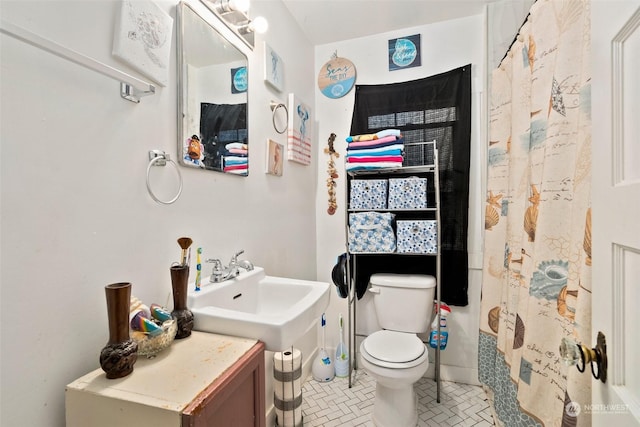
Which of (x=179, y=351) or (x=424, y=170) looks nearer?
(x=179, y=351)

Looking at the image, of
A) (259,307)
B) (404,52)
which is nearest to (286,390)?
(259,307)

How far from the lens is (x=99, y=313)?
0.84 metres

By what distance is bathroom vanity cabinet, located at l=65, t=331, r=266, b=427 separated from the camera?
629 mm

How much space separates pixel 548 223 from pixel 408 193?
39.4 inches

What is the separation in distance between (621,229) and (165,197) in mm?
1227

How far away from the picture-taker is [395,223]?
2145mm

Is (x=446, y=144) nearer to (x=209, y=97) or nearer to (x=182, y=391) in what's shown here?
(x=209, y=97)

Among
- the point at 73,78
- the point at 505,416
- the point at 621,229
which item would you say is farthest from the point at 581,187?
the point at 73,78

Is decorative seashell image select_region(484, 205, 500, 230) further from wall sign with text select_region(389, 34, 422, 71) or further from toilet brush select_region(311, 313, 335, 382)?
toilet brush select_region(311, 313, 335, 382)

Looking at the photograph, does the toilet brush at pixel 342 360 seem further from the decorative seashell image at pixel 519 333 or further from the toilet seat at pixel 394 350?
the decorative seashell image at pixel 519 333

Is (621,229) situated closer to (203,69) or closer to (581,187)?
(581,187)

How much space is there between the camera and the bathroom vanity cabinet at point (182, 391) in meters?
0.63

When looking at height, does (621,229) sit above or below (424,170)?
below

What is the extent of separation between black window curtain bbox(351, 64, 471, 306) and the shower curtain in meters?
0.56
